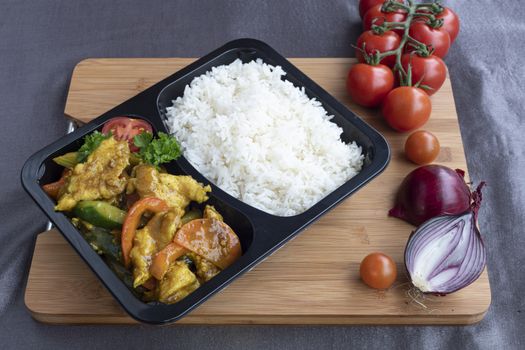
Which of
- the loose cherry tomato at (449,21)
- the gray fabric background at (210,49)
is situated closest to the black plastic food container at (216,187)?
the gray fabric background at (210,49)

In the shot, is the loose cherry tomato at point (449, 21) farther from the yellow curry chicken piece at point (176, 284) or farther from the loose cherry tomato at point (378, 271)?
the yellow curry chicken piece at point (176, 284)

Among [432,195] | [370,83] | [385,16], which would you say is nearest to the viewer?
[432,195]

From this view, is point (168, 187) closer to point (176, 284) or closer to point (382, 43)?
point (176, 284)

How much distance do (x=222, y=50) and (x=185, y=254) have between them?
137 cm

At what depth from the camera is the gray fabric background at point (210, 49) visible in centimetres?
292

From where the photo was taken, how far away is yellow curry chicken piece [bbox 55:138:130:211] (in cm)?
270

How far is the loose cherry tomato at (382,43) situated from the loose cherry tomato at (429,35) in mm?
125

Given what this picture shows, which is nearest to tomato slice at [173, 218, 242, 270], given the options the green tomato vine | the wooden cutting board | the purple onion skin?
the wooden cutting board

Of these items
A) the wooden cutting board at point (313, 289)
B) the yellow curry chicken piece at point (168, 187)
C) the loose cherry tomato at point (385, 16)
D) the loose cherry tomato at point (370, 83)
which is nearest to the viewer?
the yellow curry chicken piece at point (168, 187)

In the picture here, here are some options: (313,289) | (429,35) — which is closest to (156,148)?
(313,289)

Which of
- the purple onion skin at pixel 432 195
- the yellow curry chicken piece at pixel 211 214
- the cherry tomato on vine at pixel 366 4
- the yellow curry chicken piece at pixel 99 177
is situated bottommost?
the purple onion skin at pixel 432 195

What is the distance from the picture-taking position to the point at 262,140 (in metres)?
3.12

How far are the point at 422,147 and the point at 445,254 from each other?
0.70 m

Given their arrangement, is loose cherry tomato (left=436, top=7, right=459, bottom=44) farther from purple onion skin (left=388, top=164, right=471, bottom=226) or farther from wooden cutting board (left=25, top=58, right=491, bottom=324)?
wooden cutting board (left=25, top=58, right=491, bottom=324)
